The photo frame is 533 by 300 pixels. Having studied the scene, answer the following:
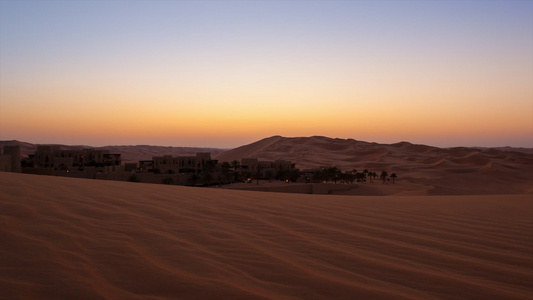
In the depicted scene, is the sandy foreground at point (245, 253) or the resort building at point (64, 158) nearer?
the sandy foreground at point (245, 253)

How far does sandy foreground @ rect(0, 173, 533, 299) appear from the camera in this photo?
260 cm

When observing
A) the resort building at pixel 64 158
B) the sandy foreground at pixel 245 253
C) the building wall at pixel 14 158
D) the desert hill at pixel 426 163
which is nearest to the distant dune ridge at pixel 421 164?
the desert hill at pixel 426 163

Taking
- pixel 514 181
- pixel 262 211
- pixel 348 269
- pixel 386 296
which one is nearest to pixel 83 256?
pixel 348 269

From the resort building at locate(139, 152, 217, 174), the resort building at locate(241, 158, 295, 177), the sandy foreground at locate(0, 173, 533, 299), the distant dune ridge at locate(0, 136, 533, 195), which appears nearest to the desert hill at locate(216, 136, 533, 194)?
the distant dune ridge at locate(0, 136, 533, 195)

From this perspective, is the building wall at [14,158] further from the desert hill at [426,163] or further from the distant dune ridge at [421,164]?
the desert hill at [426,163]

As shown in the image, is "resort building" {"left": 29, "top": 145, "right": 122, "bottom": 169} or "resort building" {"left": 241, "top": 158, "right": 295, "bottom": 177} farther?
"resort building" {"left": 241, "top": 158, "right": 295, "bottom": 177}

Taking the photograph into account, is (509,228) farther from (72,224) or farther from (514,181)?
(514,181)

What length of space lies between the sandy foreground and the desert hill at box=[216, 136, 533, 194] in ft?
100

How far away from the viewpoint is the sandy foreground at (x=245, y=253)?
2.60 m

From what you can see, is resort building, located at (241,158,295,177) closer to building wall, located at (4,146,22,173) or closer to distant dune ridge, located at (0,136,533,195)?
distant dune ridge, located at (0,136,533,195)

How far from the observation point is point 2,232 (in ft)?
12.0

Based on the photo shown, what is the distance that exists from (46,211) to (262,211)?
3.08 meters

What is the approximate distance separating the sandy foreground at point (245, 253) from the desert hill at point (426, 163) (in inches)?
1205

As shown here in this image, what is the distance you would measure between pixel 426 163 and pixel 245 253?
78138mm
